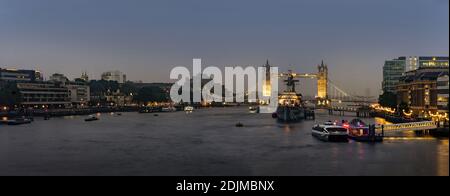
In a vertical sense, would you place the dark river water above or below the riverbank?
below

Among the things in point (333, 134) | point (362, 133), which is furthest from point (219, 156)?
point (362, 133)

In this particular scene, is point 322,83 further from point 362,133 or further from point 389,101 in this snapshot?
point 362,133

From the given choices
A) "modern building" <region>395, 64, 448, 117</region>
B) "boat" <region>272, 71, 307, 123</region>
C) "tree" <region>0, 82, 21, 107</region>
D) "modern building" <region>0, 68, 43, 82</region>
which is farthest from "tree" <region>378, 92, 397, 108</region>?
"modern building" <region>0, 68, 43, 82</region>

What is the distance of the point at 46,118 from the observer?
53625mm

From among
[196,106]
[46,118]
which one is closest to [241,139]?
[46,118]

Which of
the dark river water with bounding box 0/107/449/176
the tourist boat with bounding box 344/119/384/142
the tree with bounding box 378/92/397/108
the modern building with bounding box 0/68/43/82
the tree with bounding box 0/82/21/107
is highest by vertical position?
the modern building with bounding box 0/68/43/82

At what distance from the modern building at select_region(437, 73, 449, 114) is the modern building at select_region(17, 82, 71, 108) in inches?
2030

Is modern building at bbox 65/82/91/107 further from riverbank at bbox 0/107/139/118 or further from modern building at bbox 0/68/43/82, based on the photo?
riverbank at bbox 0/107/139/118

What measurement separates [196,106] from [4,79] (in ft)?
179

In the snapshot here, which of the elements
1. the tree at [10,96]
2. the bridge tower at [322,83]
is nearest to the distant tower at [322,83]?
the bridge tower at [322,83]

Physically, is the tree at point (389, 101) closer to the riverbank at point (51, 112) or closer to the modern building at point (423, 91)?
the modern building at point (423, 91)

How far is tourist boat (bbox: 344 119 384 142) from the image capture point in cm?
2641

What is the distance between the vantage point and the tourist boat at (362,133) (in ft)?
86.6

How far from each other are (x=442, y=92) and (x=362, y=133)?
540 inches
